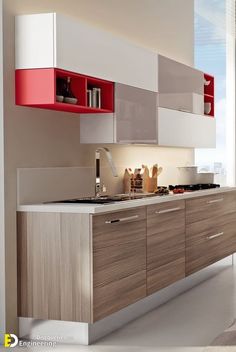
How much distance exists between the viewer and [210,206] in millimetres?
6379

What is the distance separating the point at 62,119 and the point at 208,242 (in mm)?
2085

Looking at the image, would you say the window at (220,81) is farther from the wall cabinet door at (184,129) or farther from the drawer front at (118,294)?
the drawer front at (118,294)

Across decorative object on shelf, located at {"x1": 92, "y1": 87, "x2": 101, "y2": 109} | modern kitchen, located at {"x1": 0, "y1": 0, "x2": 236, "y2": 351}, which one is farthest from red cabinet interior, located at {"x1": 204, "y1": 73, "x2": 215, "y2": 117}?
decorative object on shelf, located at {"x1": 92, "y1": 87, "x2": 101, "y2": 109}

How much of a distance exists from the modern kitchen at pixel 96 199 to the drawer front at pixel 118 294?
0.04 feet

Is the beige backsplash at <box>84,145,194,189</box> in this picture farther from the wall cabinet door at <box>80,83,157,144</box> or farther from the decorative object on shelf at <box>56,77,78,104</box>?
the decorative object on shelf at <box>56,77,78,104</box>

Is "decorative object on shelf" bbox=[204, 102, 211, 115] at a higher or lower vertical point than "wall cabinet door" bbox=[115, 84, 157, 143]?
higher

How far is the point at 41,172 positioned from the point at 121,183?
1.44m

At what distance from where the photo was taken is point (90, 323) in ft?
14.1

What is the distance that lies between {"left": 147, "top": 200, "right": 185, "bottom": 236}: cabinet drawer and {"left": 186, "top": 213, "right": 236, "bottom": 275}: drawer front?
0.24 m

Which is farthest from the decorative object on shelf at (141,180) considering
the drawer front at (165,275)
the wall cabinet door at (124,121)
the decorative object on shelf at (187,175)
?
the drawer front at (165,275)

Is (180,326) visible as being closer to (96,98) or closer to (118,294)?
(118,294)

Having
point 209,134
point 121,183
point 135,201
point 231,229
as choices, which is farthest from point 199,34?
point 135,201

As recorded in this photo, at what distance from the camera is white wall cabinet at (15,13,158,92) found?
14.3 ft

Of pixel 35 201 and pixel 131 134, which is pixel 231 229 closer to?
pixel 131 134
